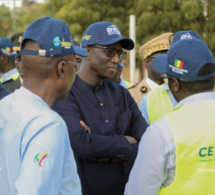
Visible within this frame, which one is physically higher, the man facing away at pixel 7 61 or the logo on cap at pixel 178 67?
the logo on cap at pixel 178 67

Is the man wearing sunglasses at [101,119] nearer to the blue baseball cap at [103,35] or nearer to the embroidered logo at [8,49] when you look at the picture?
the blue baseball cap at [103,35]

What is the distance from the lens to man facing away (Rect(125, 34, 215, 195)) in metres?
2.51

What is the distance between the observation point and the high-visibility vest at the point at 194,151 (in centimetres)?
250

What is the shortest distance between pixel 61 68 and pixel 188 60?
816mm

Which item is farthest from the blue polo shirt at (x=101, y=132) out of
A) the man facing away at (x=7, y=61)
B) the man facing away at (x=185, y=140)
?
the man facing away at (x=7, y=61)

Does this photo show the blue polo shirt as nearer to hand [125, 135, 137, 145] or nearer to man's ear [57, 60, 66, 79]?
hand [125, 135, 137, 145]

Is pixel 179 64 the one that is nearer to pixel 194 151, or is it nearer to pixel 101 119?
pixel 194 151

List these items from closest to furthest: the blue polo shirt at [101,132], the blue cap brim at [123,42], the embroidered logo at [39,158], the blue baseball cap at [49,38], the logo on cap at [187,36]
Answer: the embroidered logo at [39,158] → the blue baseball cap at [49,38] → the blue polo shirt at [101,132] → the blue cap brim at [123,42] → the logo on cap at [187,36]

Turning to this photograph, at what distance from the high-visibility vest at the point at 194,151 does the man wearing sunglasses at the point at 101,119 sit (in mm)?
945

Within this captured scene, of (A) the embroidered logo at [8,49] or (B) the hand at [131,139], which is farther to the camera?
(A) the embroidered logo at [8,49]

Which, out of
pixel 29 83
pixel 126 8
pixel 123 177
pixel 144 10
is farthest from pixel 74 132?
pixel 126 8

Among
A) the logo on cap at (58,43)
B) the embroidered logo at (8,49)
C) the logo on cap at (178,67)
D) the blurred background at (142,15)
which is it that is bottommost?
the blurred background at (142,15)

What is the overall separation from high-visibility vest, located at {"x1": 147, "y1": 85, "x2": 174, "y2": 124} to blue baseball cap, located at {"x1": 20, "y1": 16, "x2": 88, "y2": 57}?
2.11m

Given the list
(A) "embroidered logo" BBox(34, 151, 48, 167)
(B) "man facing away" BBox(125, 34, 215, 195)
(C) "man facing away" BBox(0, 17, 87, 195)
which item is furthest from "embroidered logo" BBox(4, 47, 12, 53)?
(A) "embroidered logo" BBox(34, 151, 48, 167)
